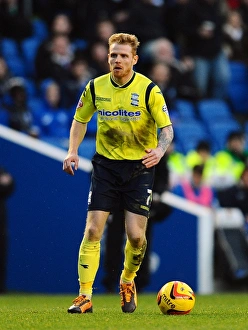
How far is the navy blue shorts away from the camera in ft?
27.3

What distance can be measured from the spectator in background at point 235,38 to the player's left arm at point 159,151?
37.0ft

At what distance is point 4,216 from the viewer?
41.8 feet

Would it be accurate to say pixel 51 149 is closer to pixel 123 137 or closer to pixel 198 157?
pixel 198 157

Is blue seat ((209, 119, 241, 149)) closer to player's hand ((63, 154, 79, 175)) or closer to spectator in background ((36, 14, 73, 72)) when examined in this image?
spectator in background ((36, 14, 73, 72))

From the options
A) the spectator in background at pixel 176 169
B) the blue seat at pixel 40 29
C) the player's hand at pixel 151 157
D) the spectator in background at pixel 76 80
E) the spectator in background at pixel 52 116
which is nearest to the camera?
the player's hand at pixel 151 157

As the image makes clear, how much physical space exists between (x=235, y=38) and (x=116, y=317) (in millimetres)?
12282

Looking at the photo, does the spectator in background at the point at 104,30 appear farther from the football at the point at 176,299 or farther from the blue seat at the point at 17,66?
the football at the point at 176,299

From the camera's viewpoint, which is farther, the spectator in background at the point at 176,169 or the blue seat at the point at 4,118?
the spectator in background at the point at 176,169

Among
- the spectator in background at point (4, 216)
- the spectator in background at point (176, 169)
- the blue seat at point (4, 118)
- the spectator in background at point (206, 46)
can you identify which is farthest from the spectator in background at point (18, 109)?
the spectator in background at point (206, 46)

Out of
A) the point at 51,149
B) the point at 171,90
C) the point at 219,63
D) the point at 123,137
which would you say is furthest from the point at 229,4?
the point at 123,137

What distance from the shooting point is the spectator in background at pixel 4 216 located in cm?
1221

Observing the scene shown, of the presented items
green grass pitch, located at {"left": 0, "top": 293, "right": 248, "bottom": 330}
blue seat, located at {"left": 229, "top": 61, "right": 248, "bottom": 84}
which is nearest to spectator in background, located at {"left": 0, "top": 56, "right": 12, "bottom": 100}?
green grass pitch, located at {"left": 0, "top": 293, "right": 248, "bottom": 330}

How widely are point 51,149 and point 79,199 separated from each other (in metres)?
0.77

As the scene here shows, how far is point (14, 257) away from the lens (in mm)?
13273
